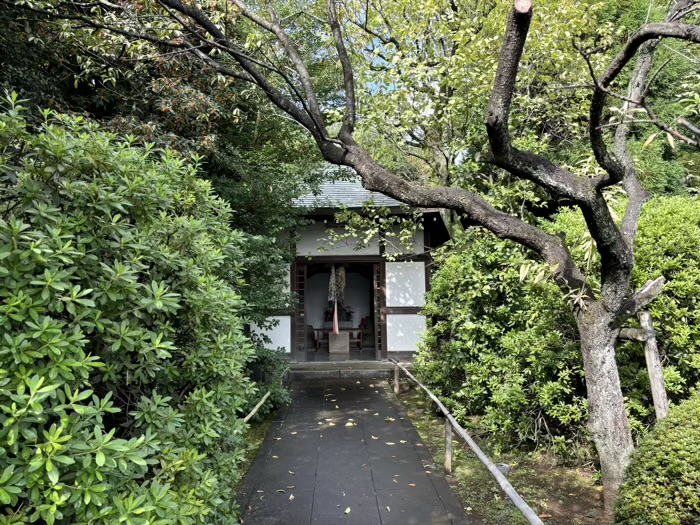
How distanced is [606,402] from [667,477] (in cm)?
76

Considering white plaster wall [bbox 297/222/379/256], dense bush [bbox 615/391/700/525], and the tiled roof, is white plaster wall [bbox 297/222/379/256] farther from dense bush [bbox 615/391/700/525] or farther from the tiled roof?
dense bush [bbox 615/391/700/525]

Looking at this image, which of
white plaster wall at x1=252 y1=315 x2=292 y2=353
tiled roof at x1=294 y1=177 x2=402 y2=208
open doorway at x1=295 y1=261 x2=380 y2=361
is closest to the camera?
tiled roof at x1=294 y1=177 x2=402 y2=208

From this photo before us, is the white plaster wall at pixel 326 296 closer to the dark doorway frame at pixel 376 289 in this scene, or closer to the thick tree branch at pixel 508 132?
the dark doorway frame at pixel 376 289

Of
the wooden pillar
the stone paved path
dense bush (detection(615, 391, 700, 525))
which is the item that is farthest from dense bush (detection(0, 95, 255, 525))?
the wooden pillar

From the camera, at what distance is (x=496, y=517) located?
3.69m

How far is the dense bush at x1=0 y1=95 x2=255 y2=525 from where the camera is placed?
4.72ft

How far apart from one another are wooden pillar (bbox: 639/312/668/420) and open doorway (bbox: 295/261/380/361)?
844cm

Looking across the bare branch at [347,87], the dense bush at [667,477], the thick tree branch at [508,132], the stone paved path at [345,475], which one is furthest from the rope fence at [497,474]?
the bare branch at [347,87]

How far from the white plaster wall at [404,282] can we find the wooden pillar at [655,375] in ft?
23.5

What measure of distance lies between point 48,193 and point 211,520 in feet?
6.14

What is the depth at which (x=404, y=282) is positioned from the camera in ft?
35.6

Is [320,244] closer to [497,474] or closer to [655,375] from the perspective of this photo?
[655,375]

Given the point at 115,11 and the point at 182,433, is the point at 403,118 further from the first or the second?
the point at 182,433

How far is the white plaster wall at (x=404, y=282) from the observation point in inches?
427
